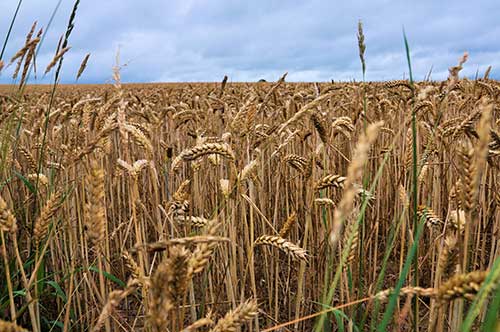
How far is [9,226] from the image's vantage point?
85 cm

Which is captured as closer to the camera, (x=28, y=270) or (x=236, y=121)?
(x=236, y=121)

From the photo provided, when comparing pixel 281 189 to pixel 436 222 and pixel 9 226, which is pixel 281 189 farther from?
pixel 9 226

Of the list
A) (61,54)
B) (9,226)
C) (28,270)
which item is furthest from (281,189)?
(9,226)

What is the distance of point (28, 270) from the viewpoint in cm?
192

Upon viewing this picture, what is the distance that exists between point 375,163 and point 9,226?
8.64 feet

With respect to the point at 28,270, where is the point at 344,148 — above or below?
above

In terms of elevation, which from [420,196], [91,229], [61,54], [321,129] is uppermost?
[61,54]

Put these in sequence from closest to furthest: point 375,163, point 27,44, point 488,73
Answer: point 27,44, point 375,163, point 488,73

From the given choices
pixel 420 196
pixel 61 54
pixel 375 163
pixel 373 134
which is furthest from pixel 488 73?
pixel 373 134

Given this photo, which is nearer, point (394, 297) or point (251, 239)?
point (394, 297)

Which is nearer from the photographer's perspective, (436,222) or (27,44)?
(436,222)

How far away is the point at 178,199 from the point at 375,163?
2.04 m

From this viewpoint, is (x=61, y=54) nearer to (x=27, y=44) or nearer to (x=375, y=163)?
(x=27, y=44)

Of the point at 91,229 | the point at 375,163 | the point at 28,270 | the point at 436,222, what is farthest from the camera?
the point at 375,163
